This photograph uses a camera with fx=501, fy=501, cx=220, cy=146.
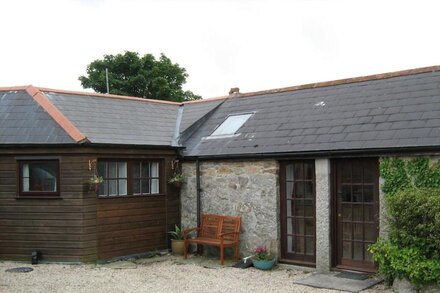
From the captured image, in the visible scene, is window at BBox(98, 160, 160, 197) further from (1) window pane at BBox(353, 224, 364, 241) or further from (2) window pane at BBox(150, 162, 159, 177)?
(1) window pane at BBox(353, 224, 364, 241)

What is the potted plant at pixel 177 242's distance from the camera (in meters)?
12.7

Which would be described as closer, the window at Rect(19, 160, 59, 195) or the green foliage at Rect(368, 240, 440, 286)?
the green foliage at Rect(368, 240, 440, 286)

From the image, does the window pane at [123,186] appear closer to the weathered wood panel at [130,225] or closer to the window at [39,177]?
the weathered wood panel at [130,225]

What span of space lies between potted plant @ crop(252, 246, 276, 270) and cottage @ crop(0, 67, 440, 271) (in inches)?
10.9

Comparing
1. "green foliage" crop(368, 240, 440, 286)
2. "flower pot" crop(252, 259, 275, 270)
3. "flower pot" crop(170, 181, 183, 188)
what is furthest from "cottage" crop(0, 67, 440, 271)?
→ "green foliage" crop(368, 240, 440, 286)

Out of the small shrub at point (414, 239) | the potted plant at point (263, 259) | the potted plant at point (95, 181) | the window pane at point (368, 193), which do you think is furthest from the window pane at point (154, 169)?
the small shrub at point (414, 239)

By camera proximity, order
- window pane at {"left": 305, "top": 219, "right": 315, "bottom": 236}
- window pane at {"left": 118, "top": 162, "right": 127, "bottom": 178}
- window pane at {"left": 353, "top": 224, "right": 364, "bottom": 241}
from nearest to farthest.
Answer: window pane at {"left": 353, "top": 224, "right": 364, "bottom": 241} < window pane at {"left": 305, "top": 219, "right": 315, "bottom": 236} < window pane at {"left": 118, "top": 162, "right": 127, "bottom": 178}

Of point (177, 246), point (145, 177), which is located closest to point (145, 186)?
point (145, 177)

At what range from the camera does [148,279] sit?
1002cm

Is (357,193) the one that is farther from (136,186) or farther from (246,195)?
(136,186)

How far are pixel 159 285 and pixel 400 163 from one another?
199 inches

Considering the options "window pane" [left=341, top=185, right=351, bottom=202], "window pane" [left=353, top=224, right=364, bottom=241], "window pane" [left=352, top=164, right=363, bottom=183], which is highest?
"window pane" [left=352, top=164, right=363, bottom=183]

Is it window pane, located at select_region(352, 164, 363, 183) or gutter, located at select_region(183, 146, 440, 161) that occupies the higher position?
gutter, located at select_region(183, 146, 440, 161)

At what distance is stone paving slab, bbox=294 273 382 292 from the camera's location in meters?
8.90
